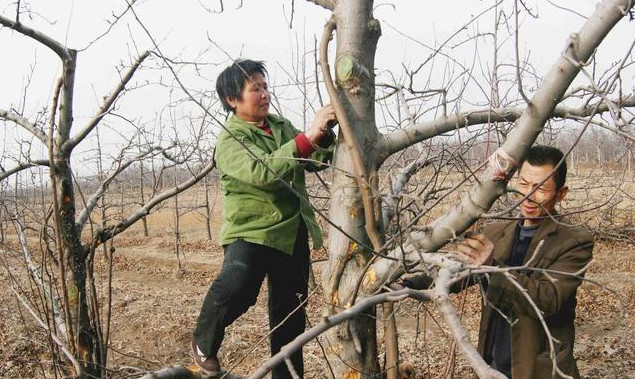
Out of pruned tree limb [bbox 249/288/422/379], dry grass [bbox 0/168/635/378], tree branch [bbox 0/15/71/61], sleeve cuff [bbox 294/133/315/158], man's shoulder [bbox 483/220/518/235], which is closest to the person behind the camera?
pruned tree limb [bbox 249/288/422/379]

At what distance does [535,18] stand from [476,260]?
5.18 ft

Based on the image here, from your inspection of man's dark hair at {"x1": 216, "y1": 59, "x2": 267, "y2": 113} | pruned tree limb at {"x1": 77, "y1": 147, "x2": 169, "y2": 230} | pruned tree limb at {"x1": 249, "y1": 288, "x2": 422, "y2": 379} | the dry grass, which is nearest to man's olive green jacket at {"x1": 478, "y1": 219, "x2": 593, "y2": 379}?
the dry grass

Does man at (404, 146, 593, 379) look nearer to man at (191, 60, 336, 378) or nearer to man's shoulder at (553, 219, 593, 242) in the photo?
man's shoulder at (553, 219, 593, 242)

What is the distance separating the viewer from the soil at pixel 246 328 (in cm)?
601

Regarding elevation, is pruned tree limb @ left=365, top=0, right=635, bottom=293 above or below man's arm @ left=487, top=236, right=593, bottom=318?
above

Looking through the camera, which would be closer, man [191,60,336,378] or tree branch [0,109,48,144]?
man [191,60,336,378]

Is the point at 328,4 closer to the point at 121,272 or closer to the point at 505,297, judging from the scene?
the point at 505,297

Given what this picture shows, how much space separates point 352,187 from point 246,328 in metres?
6.45

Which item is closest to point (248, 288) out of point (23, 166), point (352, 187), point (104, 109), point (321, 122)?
point (352, 187)

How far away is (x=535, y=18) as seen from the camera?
2.71m

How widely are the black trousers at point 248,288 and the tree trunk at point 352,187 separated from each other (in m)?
0.20

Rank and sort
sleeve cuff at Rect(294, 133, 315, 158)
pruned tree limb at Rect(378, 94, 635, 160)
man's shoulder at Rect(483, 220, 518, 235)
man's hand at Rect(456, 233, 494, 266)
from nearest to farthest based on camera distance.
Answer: man's hand at Rect(456, 233, 494, 266)
sleeve cuff at Rect(294, 133, 315, 158)
pruned tree limb at Rect(378, 94, 635, 160)
man's shoulder at Rect(483, 220, 518, 235)

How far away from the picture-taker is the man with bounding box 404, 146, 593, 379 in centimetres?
189

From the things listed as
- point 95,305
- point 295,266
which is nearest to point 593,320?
point 295,266
